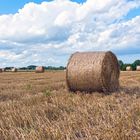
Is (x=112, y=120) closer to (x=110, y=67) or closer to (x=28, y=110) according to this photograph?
(x=28, y=110)

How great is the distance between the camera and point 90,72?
12.6 meters

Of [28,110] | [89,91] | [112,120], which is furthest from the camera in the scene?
[89,91]

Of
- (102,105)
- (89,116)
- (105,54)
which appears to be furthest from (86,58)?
(89,116)

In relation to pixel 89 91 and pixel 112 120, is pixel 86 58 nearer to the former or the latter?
pixel 89 91

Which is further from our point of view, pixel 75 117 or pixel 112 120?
pixel 75 117

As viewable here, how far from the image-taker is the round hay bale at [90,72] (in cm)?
1251

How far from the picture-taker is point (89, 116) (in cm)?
679

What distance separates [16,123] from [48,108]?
1.45 meters

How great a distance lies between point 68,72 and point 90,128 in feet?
24.5

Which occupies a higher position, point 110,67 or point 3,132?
point 110,67

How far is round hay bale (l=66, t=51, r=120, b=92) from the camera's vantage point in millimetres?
12508

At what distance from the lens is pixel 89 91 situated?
41.0ft

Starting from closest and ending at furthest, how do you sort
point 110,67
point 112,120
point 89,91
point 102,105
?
1. point 112,120
2. point 102,105
3. point 89,91
4. point 110,67

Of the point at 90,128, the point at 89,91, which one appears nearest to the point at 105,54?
the point at 89,91
